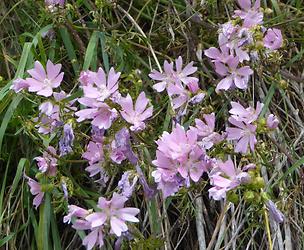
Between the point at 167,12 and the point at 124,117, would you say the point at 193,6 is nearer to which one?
the point at 167,12

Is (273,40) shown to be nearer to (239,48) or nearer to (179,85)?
(239,48)

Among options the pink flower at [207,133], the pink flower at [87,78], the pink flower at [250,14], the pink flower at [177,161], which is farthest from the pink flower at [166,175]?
the pink flower at [250,14]

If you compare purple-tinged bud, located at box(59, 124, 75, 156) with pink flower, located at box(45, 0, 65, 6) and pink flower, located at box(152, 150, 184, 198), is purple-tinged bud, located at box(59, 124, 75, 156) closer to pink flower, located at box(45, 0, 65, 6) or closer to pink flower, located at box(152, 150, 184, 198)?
pink flower, located at box(152, 150, 184, 198)

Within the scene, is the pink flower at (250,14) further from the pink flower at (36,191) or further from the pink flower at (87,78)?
the pink flower at (36,191)

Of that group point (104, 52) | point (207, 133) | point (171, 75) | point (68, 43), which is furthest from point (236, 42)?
point (68, 43)

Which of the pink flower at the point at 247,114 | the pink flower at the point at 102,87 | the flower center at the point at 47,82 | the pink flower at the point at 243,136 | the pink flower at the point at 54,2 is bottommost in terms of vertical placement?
the pink flower at the point at 243,136

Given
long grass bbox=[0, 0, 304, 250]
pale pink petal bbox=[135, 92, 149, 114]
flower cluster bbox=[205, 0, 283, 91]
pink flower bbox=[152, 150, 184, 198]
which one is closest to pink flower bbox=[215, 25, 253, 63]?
flower cluster bbox=[205, 0, 283, 91]

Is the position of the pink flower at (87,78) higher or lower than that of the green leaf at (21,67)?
higher
